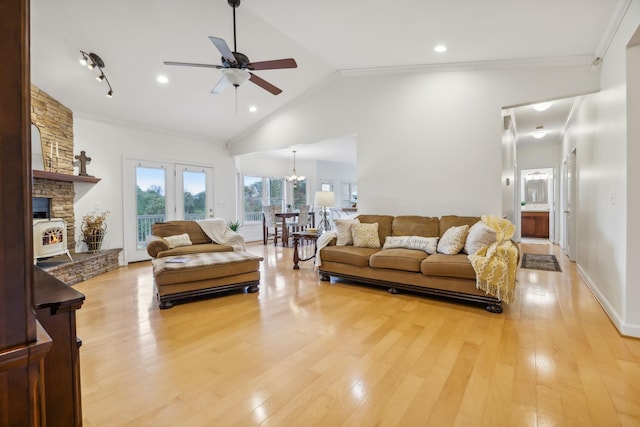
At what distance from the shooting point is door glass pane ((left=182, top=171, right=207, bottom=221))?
678 centimetres

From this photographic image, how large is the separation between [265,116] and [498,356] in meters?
5.95

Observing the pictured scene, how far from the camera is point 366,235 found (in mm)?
4422

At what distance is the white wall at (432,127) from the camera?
12.9 ft

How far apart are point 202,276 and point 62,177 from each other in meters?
2.97

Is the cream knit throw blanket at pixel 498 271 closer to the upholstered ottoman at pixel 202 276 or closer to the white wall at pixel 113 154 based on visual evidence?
the upholstered ottoman at pixel 202 276

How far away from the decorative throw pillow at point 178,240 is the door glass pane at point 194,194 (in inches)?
86.2

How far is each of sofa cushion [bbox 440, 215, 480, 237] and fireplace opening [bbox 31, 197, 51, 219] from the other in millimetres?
5838

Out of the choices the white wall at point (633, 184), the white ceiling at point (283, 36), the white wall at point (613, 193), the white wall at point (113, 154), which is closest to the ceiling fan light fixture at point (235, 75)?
the white ceiling at point (283, 36)

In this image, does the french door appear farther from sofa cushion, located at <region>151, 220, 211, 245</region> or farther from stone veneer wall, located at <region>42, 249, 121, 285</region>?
sofa cushion, located at <region>151, 220, 211, 245</region>

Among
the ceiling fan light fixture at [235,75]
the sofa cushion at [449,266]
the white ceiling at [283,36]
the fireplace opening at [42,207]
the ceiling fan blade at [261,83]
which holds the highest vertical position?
the white ceiling at [283,36]

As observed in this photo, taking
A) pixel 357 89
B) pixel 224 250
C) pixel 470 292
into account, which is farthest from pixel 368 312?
pixel 357 89

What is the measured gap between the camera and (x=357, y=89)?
16.8 ft

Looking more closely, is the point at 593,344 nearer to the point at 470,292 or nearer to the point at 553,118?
the point at 470,292

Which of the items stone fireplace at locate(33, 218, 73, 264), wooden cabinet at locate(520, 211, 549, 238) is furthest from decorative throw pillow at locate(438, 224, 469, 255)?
wooden cabinet at locate(520, 211, 549, 238)
